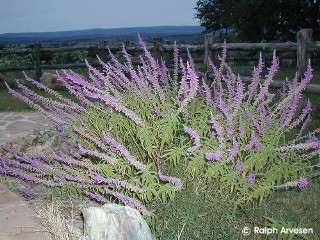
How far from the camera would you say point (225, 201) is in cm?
328

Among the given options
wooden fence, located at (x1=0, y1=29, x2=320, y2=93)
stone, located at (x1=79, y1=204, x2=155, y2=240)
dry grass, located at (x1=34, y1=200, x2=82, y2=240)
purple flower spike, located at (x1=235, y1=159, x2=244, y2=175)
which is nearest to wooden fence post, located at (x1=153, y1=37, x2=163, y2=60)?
wooden fence, located at (x1=0, y1=29, x2=320, y2=93)

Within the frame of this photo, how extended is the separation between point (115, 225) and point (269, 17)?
23.7 meters

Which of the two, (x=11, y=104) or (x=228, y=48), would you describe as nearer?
(x=228, y=48)

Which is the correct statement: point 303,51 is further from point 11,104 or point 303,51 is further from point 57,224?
point 11,104

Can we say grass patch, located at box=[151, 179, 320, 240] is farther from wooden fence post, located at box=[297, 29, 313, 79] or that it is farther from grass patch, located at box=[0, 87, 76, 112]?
grass patch, located at box=[0, 87, 76, 112]

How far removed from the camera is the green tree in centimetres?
2488

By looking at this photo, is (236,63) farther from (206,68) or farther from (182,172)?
(182,172)

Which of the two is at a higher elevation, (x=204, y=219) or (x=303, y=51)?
(x=303, y=51)

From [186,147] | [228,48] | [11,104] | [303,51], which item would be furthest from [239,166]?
[11,104]

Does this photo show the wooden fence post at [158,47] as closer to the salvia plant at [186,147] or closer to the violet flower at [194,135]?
the salvia plant at [186,147]

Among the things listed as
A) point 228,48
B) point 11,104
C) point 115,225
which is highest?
point 228,48

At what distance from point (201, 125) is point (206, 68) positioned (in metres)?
7.51

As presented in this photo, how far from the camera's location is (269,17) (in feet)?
82.0

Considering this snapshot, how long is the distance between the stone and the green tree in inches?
908
